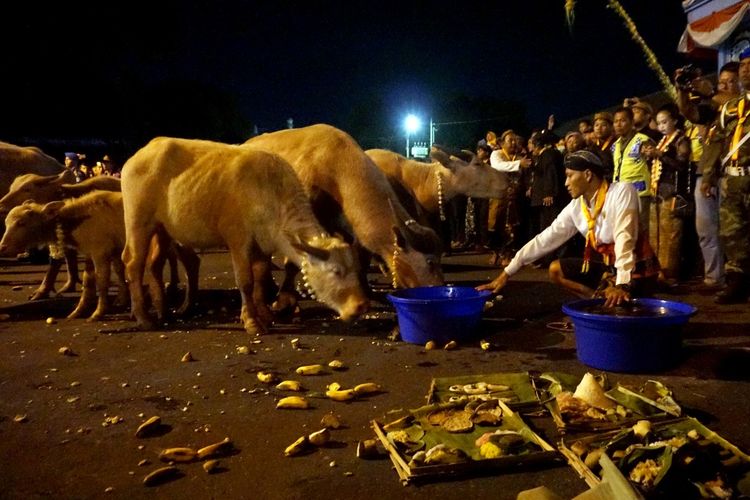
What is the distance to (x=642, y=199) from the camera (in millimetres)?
8398

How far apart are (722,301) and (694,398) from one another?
3.33 m

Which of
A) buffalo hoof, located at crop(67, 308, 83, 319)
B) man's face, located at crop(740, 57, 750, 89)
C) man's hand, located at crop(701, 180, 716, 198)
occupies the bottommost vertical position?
buffalo hoof, located at crop(67, 308, 83, 319)

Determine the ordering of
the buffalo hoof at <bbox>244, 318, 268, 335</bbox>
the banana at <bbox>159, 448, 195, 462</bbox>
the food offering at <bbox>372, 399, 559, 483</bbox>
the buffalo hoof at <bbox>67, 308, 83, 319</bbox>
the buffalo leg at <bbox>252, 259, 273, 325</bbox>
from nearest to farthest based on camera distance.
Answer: the food offering at <bbox>372, 399, 559, 483</bbox> → the banana at <bbox>159, 448, 195, 462</bbox> → the buffalo hoof at <bbox>244, 318, 268, 335</bbox> → the buffalo leg at <bbox>252, 259, 273, 325</bbox> → the buffalo hoof at <bbox>67, 308, 83, 319</bbox>

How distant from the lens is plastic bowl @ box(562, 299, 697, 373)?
15.2 feet

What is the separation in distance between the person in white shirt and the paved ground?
0.63 metres

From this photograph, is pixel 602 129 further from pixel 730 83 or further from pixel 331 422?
pixel 331 422

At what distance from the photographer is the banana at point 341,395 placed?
4551 millimetres

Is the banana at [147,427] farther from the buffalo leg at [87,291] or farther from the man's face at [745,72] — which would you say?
the man's face at [745,72]

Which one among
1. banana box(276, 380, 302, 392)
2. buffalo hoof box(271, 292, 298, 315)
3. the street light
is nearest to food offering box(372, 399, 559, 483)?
banana box(276, 380, 302, 392)

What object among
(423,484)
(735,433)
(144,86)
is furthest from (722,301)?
(144,86)

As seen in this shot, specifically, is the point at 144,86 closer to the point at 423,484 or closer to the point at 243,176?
the point at 243,176

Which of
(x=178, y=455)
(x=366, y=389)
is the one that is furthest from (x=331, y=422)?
(x=178, y=455)

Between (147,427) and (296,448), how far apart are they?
1078 millimetres

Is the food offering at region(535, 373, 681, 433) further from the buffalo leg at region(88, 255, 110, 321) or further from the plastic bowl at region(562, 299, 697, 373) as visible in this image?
the buffalo leg at region(88, 255, 110, 321)
